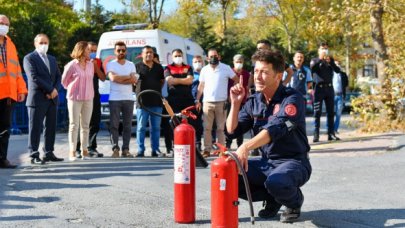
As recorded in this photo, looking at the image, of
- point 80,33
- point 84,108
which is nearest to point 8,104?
point 84,108

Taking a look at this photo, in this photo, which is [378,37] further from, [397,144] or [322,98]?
[397,144]

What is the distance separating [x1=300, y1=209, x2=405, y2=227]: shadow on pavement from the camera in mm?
5605

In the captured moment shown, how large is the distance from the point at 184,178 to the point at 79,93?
196 inches

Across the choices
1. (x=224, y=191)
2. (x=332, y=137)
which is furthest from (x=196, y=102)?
(x=224, y=191)

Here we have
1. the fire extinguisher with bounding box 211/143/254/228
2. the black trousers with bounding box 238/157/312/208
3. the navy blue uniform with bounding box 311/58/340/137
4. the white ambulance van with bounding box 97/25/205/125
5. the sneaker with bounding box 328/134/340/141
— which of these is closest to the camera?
the fire extinguisher with bounding box 211/143/254/228

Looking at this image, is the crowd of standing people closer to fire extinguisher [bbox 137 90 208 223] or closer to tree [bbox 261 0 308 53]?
fire extinguisher [bbox 137 90 208 223]

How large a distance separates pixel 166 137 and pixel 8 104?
3.29 meters

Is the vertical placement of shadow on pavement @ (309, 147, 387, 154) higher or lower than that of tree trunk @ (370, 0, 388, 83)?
lower

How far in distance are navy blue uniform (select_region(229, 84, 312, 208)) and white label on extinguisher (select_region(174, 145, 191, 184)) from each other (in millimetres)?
470

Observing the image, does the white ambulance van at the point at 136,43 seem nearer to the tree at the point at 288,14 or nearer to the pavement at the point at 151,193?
the pavement at the point at 151,193

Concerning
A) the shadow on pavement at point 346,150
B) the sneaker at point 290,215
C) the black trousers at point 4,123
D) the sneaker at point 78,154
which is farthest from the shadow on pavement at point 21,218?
the shadow on pavement at point 346,150

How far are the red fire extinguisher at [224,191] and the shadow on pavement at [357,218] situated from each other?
932 mm

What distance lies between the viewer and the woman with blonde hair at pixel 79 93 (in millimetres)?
10133

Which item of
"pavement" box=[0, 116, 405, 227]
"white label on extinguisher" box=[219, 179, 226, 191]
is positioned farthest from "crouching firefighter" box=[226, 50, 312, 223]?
"white label on extinguisher" box=[219, 179, 226, 191]
